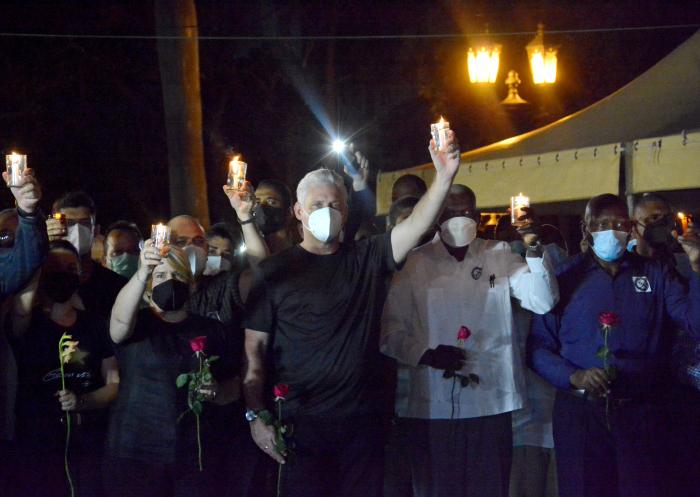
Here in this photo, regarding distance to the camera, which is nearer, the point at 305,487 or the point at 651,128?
the point at 305,487

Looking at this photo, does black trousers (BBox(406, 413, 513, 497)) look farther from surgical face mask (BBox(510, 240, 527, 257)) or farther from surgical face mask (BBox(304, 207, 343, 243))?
surgical face mask (BBox(510, 240, 527, 257))

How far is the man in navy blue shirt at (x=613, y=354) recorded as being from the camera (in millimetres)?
6238

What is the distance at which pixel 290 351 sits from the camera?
18.4 ft

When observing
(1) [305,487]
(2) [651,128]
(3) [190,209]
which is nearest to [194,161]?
(3) [190,209]

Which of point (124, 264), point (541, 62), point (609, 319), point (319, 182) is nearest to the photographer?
point (319, 182)

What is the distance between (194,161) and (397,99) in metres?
13.7

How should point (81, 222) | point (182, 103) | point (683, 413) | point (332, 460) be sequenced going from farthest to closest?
point (182, 103), point (81, 222), point (683, 413), point (332, 460)

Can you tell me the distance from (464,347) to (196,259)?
1646mm

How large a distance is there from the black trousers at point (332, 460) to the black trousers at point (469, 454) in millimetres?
700

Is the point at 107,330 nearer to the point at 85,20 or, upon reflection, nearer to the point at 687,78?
the point at 687,78

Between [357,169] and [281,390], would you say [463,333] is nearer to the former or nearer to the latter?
[281,390]

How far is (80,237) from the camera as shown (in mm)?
7098

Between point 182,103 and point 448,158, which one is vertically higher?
point 182,103

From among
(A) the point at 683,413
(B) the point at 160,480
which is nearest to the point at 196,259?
(B) the point at 160,480
